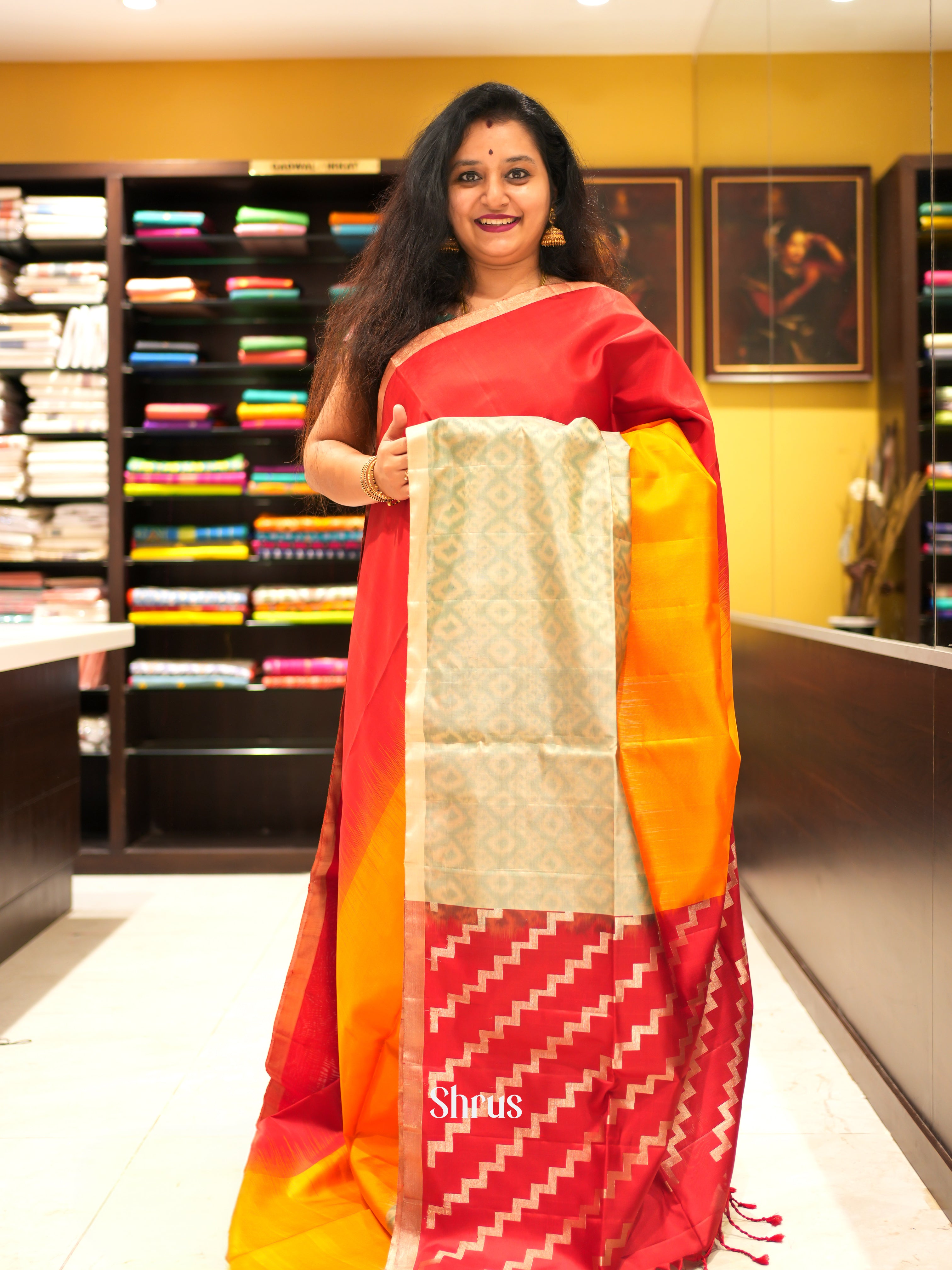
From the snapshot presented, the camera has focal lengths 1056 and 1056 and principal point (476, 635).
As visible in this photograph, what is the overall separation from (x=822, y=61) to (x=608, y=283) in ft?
3.84

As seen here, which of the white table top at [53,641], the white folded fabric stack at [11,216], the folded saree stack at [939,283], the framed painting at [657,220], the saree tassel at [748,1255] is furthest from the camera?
the framed painting at [657,220]

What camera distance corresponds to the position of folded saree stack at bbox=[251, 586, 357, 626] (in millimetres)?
3725

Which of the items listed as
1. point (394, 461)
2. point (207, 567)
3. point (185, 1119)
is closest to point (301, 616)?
point (207, 567)

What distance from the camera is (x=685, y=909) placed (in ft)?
4.48

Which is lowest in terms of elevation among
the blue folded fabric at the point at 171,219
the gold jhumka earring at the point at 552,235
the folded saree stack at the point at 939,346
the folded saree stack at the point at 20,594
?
the folded saree stack at the point at 20,594

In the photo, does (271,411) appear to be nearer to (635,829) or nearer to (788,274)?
(788,274)

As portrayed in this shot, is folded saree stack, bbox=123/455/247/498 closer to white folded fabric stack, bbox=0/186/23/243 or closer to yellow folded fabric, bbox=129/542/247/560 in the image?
yellow folded fabric, bbox=129/542/247/560

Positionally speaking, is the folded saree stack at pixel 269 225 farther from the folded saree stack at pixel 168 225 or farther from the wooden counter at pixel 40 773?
the wooden counter at pixel 40 773

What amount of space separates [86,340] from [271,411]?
0.67 metres

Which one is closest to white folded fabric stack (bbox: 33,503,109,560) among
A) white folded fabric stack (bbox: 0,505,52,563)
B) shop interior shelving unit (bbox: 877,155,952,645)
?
white folded fabric stack (bbox: 0,505,52,563)

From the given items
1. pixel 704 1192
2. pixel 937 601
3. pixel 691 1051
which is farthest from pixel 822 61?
pixel 704 1192

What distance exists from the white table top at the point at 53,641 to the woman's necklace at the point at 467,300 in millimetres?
1248

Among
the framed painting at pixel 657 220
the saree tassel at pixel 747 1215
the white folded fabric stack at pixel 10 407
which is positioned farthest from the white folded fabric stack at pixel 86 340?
the saree tassel at pixel 747 1215

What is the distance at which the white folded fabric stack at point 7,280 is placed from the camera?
12.0ft
